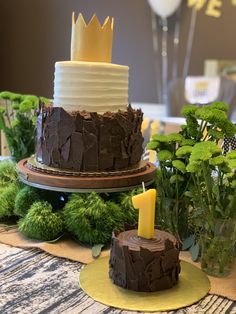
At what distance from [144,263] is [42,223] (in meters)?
0.33

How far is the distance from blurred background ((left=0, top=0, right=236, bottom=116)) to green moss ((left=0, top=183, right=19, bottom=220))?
2412 millimetres

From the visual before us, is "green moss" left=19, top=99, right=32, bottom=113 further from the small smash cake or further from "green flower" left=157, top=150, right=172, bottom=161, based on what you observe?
"green flower" left=157, top=150, right=172, bottom=161

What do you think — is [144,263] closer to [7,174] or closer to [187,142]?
[187,142]

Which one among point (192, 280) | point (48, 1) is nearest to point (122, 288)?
point (192, 280)

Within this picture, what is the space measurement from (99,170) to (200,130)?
10.2 inches

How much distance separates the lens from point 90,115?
1.09 m

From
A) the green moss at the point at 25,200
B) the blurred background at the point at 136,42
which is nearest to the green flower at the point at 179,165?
the green moss at the point at 25,200

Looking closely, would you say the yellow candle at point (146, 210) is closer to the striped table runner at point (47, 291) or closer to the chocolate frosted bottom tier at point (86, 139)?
the striped table runner at point (47, 291)

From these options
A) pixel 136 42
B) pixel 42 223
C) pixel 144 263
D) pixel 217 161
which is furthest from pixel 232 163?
pixel 136 42

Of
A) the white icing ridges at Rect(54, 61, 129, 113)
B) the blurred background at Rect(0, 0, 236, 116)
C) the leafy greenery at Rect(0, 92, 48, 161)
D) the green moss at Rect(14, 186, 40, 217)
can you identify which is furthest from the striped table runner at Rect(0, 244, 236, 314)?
the blurred background at Rect(0, 0, 236, 116)

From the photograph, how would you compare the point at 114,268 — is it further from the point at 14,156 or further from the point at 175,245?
the point at 14,156

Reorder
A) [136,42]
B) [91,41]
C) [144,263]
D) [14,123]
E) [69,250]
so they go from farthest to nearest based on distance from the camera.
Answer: [136,42] < [14,123] < [91,41] < [69,250] < [144,263]

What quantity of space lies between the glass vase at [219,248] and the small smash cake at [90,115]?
12.2 inches

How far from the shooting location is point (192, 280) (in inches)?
35.0
